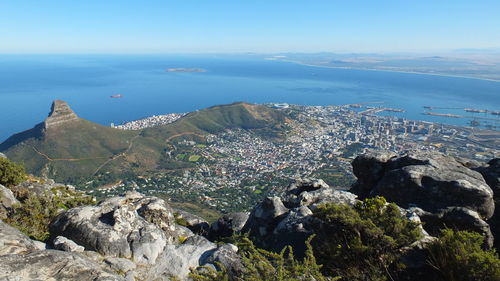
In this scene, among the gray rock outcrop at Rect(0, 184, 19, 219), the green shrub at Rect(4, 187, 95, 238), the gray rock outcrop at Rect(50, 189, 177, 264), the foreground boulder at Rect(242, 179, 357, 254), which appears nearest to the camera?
the gray rock outcrop at Rect(50, 189, 177, 264)

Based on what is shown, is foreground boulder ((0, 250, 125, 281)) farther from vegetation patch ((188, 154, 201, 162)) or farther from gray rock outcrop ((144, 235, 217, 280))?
vegetation patch ((188, 154, 201, 162))

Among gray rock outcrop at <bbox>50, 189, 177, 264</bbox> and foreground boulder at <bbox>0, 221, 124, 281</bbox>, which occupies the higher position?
foreground boulder at <bbox>0, 221, 124, 281</bbox>

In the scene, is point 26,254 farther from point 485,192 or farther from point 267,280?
point 485,192

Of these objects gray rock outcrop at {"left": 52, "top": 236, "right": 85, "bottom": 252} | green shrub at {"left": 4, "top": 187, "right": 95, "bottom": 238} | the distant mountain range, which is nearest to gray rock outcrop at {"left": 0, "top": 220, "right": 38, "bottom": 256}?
gray rock outcrop at {"left": 52, "top": 236, "right": 85, "bottom": 252}

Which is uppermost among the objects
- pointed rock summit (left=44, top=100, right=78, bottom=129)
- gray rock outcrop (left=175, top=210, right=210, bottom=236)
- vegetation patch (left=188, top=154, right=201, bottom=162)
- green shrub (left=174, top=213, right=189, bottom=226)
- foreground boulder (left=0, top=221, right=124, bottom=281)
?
foreground boulder (left=0, top=221, right=124, bottom=281)

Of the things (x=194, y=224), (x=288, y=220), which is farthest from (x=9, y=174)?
(x=288, y=220)

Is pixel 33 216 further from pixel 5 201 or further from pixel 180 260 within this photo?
pixel 180 260

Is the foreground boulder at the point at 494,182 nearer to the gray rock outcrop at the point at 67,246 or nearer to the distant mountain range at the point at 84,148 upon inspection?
the gray rock outcrop at the point at 67,246

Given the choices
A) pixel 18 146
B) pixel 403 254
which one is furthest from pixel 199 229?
pixel 18 146

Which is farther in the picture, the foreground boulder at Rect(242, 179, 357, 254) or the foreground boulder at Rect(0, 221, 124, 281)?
the foreground boulder at Rect(242, 179, 357, 254)

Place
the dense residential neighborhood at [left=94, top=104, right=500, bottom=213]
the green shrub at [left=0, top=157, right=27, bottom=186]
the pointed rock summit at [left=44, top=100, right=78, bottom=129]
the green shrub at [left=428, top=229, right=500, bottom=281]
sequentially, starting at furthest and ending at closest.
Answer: the pointed rock summit at [left=44, top=100, right=78, bottom=129], the dense residential neighborhood at [left=94, top=104, right=500, bottom=213], the green shrub at [left=0, top=157, right=27, bottom=186], the green shrub at [left=428, top=229, right=500, bottom=281]
